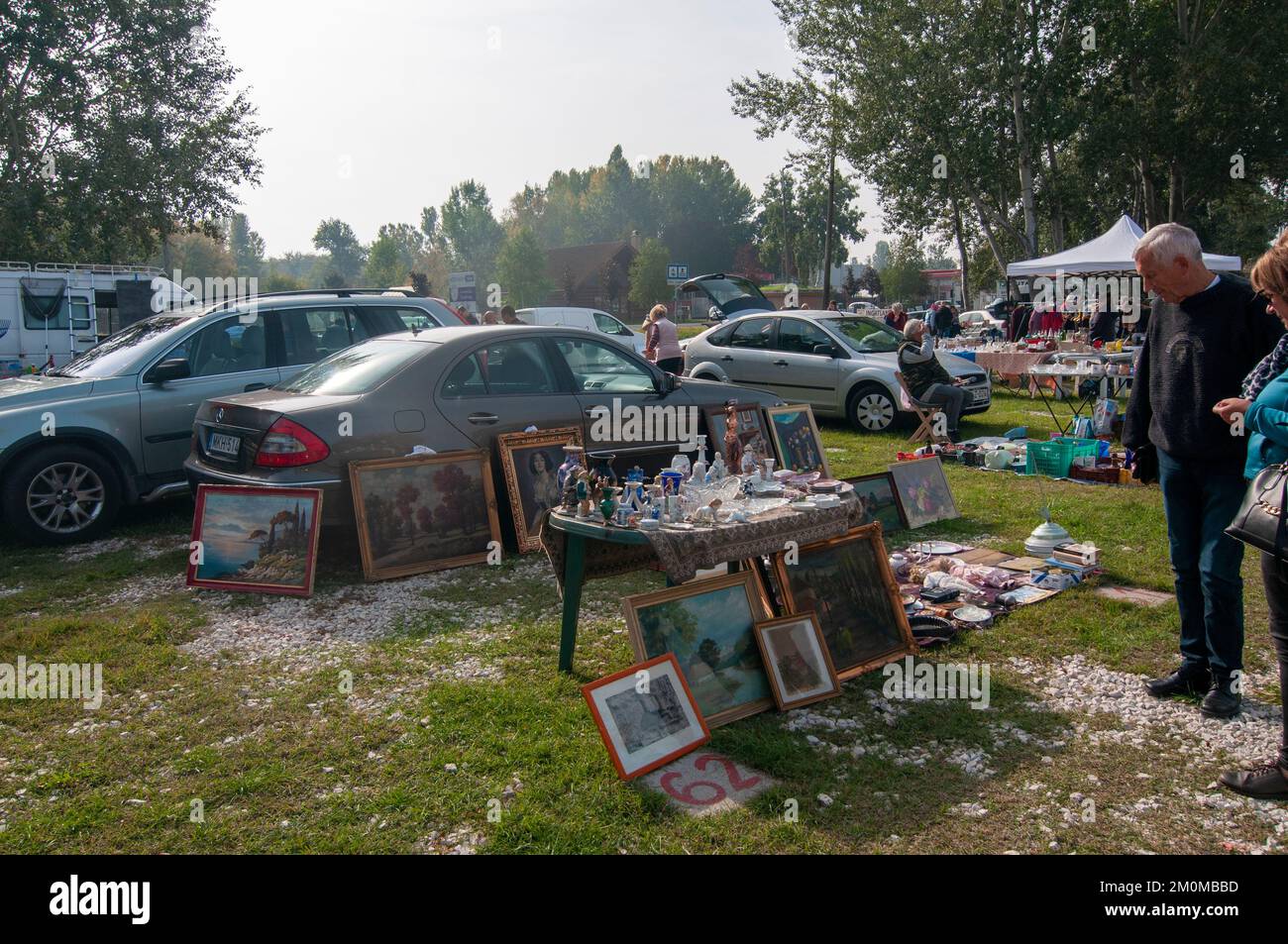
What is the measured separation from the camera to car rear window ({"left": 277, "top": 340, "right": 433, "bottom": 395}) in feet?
22.4

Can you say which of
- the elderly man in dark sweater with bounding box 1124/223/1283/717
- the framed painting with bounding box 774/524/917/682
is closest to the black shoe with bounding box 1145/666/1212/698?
the elderly man in dark sweater with bounding box 1124/223/1283/717

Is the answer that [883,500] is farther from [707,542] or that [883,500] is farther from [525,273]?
[525,273]

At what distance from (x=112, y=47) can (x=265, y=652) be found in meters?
24.7

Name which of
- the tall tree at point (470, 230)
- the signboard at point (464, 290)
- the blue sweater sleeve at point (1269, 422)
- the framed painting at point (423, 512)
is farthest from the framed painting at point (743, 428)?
the tall tree at point (470, 230)

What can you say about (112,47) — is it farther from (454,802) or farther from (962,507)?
(454,802)

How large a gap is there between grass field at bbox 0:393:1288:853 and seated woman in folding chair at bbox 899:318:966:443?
16.5 feet

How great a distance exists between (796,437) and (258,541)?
4.85 m

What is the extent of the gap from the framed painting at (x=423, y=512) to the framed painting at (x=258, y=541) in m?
0.35

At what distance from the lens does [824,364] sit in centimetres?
1337

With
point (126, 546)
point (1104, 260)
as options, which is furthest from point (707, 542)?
point (1104, 260)

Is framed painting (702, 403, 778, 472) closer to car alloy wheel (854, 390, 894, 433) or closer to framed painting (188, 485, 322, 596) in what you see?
framed painting (188, 485, 322, 596)

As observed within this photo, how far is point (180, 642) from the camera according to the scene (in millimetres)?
5309

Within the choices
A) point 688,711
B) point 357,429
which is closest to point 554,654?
point 688,711
